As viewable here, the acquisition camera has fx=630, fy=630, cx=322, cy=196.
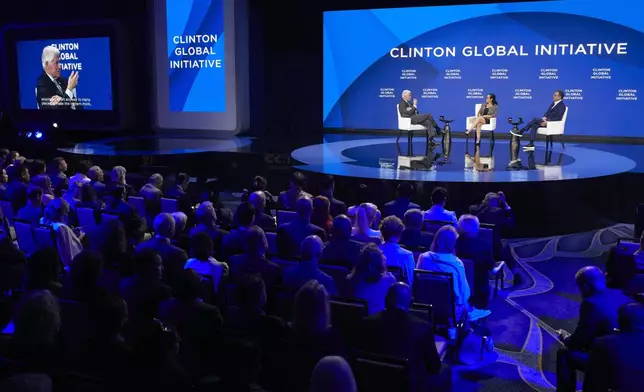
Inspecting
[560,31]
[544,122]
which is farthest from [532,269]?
[560,31]

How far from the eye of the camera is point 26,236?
5078 mm

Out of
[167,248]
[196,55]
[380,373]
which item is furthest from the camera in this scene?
[196,55]

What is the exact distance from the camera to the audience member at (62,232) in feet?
15.2

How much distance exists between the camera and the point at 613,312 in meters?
3.31

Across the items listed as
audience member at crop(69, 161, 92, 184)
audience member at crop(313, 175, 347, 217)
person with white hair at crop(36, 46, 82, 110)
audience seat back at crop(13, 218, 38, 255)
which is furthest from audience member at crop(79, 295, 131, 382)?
person with white hair at crop(36, 46, 82, 110)

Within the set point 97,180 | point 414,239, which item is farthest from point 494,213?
point 97,180

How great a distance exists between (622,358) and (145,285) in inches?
92.6

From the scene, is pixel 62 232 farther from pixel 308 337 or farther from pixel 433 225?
pixel 433 225

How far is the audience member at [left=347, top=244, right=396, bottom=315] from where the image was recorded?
11.7ft

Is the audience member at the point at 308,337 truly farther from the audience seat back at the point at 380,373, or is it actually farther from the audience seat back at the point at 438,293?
the audience seat back at the point at 438,293

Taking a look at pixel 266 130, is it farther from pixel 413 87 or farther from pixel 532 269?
pixel 532 269

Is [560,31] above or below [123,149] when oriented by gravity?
above

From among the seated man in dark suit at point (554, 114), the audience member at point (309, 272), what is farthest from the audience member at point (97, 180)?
the seated man in dark suit at point (554, 114)

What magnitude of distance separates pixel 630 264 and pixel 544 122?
6.18 m
